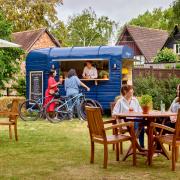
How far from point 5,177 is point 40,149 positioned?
8.52 feet

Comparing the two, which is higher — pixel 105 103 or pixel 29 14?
pixel 29 14

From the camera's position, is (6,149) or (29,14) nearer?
(6,149)

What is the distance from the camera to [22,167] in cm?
768

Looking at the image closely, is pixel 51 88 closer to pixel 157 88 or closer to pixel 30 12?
pixel 157 88

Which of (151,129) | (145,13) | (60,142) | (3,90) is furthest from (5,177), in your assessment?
(145,13)

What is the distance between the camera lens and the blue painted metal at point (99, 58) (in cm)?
1691

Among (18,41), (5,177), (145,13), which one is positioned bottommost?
(5,177)

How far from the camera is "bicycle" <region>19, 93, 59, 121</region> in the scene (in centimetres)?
1609

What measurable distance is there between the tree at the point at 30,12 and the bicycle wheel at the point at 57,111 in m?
25.9

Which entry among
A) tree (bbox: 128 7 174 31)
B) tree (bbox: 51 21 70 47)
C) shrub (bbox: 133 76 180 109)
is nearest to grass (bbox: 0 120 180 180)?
shrub (bbox: 133 76 180 109)

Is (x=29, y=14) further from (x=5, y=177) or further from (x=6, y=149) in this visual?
(x=5, y=177)

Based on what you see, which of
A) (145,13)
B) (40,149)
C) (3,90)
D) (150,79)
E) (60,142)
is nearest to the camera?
(40,149)

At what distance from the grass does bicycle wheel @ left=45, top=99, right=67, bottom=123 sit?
3885 mm

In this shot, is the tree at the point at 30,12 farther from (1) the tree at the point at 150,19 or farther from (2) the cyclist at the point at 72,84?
(1) the tree at the point at 150,19
